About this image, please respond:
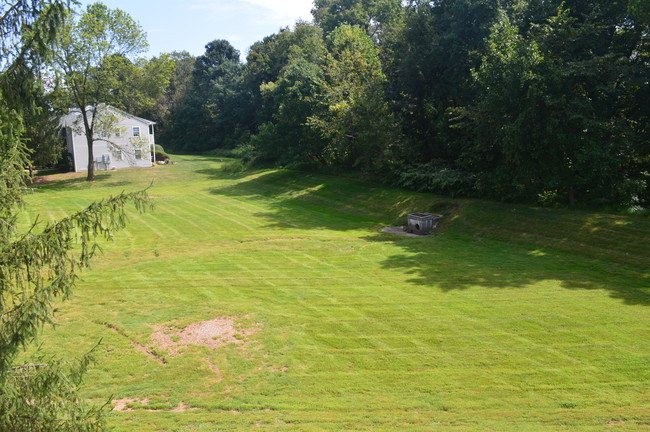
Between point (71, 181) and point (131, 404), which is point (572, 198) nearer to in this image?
point (131, 404)

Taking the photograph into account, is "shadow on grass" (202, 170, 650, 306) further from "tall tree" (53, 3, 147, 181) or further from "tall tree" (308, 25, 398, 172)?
"tall tree" (53, 3, 147, 181)

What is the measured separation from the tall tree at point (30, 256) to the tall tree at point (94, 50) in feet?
128

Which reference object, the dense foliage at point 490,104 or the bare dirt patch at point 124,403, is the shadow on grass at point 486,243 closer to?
the dense foliage at point 490,104

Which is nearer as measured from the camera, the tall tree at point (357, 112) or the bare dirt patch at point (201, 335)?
the bare dirt patch at point (201, 335)

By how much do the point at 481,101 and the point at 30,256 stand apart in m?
23.7

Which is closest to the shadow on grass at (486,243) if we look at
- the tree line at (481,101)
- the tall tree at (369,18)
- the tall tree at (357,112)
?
the tree line at (481,101)

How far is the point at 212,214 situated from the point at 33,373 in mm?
24227

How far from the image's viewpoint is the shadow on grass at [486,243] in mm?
17203

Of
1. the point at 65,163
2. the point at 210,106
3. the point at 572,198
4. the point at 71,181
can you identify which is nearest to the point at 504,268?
the point at 572,198

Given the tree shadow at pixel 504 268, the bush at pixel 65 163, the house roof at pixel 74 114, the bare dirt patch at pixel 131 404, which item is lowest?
the bare dirt patch at pixel 131 404

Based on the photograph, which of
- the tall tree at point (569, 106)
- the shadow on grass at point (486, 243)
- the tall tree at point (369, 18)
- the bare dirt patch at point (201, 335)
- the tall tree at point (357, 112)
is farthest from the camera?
the tall tree at point (369, 18)

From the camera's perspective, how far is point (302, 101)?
43.2 metres

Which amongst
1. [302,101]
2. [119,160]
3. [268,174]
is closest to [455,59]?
[302,101]

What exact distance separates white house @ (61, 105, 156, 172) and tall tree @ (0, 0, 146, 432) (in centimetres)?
4199
